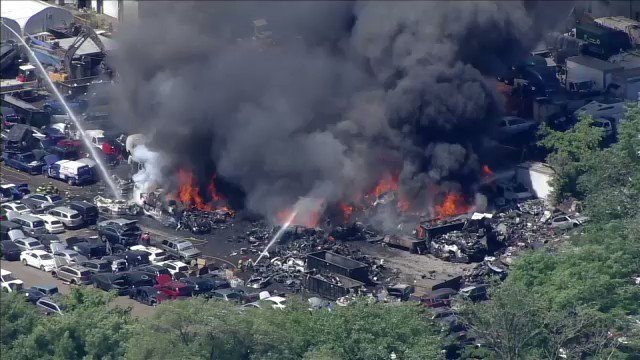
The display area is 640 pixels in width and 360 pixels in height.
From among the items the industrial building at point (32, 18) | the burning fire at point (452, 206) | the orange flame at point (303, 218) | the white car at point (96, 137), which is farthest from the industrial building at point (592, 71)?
the industrial building at point (32, 18)

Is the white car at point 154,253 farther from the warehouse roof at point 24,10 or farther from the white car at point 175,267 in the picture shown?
the warehouse roof at point 24,10

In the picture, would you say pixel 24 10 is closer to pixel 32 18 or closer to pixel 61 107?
pixel 32 18

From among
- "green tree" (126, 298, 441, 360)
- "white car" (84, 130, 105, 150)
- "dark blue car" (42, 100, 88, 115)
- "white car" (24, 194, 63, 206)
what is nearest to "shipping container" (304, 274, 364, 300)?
"green tree" (126, 298, 441, 360)

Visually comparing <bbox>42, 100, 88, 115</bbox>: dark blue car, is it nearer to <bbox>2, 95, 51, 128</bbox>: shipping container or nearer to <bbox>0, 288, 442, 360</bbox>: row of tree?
→ <bbox>2, 95, 51, 128</bbox>: shipping container

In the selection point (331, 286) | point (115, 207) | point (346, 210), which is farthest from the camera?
point (115, 207)

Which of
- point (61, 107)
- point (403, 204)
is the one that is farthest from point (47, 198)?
point (403, 204)

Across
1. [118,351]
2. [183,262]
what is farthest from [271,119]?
[118,351]
